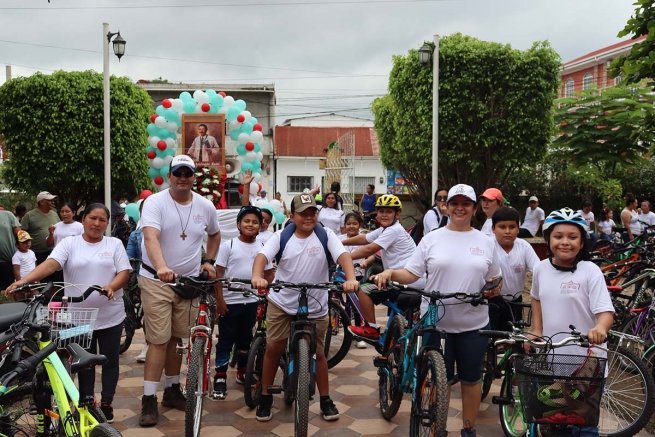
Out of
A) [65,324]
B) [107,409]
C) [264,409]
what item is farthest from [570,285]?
[107,409]

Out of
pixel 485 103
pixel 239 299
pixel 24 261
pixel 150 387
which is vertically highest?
pixel 485 103

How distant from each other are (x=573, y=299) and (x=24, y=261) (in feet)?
22.2

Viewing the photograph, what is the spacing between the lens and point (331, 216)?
1126cm

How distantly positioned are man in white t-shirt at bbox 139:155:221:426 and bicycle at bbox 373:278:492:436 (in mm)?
1518

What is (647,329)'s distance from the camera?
19.0 feet

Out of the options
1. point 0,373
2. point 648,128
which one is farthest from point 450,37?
point 0,373

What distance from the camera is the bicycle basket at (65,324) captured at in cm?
371

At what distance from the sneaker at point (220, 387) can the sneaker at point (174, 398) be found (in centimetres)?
34

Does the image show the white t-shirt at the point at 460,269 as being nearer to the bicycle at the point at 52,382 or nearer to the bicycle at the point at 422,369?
the bicycle at the point at 422,369

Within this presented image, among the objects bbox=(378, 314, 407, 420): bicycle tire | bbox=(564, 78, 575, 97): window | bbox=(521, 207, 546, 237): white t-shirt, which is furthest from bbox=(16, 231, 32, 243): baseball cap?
bbox=(564, 78, 575, 97): window

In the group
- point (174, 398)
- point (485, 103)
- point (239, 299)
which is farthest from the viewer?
point (485, 103)

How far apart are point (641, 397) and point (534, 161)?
46.9 feet

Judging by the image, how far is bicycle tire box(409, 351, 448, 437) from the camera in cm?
370

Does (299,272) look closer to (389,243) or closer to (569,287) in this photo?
(389,243)
